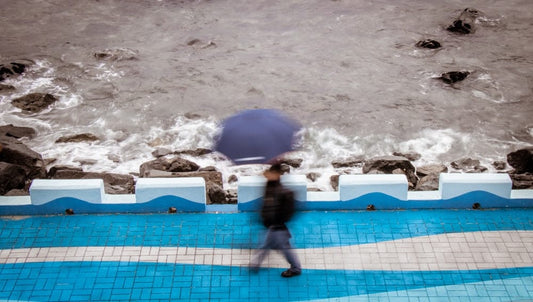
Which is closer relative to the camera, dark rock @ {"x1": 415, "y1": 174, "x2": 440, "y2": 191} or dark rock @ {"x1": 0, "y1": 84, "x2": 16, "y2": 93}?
dark rock @ {"x1": 415, "y1": 174, "x2": 440, "y2": 191}

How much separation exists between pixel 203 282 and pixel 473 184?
13.1 feet

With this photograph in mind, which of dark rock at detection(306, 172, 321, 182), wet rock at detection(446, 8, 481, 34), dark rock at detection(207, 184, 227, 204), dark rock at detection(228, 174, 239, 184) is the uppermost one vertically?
wet rock at detection(446, 8, 481, 34)

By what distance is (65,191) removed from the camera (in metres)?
7.76

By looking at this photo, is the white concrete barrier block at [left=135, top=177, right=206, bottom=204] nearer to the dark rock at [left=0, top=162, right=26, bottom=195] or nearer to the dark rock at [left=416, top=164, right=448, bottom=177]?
the dark rock at [left=0, top=162, right=26, bottom=195]

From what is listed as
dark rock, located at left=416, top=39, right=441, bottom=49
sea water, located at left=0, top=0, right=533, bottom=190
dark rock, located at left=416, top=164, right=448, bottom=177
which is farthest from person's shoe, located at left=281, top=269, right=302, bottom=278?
dark rock, located at left=416, top=39, right=441, bottom=49

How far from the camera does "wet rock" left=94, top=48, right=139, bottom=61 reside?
15516 millimetres

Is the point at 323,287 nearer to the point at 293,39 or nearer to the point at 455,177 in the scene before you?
the point at 455,177

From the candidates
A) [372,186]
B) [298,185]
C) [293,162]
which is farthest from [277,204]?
[293,162]

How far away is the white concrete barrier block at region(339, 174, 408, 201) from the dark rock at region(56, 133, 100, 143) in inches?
268

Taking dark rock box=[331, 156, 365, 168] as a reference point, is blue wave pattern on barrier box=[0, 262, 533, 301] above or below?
above

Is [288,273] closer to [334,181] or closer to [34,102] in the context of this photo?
[334,181]

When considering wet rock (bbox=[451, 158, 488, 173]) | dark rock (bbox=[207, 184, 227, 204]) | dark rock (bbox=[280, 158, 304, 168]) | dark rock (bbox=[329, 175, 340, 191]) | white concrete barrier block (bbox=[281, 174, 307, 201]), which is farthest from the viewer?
dark rock (bbox=[280, 158, 304, 168])

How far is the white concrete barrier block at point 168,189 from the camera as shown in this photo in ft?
25.4

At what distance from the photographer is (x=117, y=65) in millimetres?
15195
